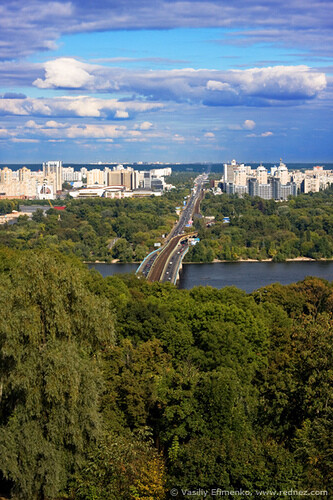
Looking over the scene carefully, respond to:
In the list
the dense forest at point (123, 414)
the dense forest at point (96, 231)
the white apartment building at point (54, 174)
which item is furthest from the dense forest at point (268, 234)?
the white apartment building at point (54, 174)

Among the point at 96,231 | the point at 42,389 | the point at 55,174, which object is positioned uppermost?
the point at 55,174

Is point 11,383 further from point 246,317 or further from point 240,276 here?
point 240,276

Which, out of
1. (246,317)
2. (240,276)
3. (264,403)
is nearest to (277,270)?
(240,276)

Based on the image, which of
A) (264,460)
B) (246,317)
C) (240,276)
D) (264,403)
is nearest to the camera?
(264,460)

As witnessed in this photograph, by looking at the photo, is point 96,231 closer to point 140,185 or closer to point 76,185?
point 140,185

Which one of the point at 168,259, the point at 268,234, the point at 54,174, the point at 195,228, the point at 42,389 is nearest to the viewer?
the point at 42,389

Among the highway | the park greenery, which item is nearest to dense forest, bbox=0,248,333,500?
the highway

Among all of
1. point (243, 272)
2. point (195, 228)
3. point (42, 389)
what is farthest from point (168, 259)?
point (42, 389)
